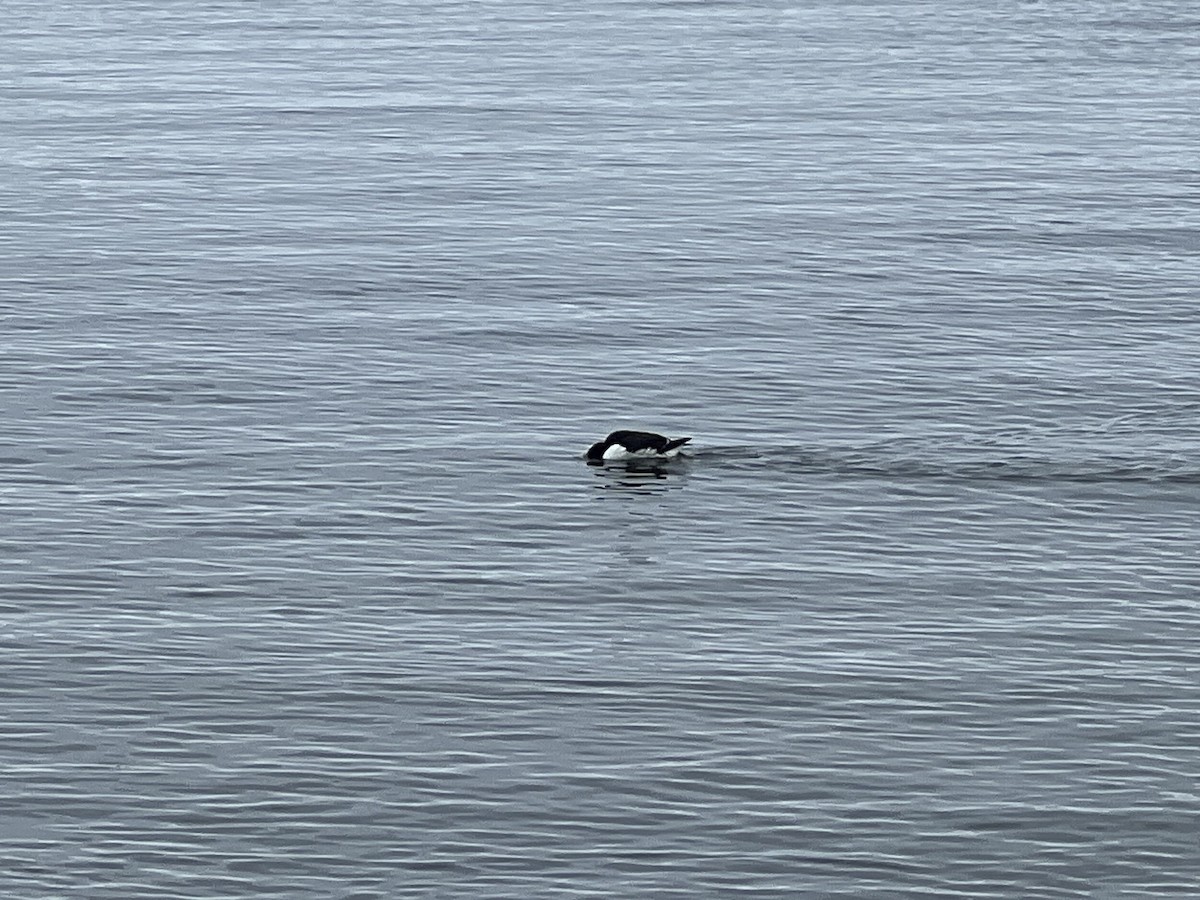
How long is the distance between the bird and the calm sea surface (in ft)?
1.16

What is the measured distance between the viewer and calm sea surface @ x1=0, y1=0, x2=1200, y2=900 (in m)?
33.6

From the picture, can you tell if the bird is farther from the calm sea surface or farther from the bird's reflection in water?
the calm sea surface

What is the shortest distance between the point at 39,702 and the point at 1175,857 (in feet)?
53.7

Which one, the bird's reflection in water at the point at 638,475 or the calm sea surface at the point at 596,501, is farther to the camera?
the bird's reflection in water at the point at 638,475

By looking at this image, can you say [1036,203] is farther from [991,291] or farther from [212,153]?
[212,153]

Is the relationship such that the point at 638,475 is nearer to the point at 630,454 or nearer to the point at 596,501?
the point at 630,454

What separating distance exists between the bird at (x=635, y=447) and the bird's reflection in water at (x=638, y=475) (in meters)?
0.13

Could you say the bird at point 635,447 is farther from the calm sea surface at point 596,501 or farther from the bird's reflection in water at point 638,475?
the calm sea surface at point 596,501

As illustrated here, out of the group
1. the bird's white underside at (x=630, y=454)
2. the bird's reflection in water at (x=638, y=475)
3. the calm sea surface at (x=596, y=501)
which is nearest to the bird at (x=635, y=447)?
the bird's white underside at (x=630, y=454)

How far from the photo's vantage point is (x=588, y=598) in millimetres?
42375

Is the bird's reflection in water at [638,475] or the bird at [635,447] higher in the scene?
the bird at [635,447]

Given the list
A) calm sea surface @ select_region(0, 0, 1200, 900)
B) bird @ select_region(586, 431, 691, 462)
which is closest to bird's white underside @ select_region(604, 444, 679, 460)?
bird @ select_region(586, 431, 691, 462)

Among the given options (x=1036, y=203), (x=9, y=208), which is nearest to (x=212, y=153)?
(x=9, y=208)

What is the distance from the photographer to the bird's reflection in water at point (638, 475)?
4856 centimetres
